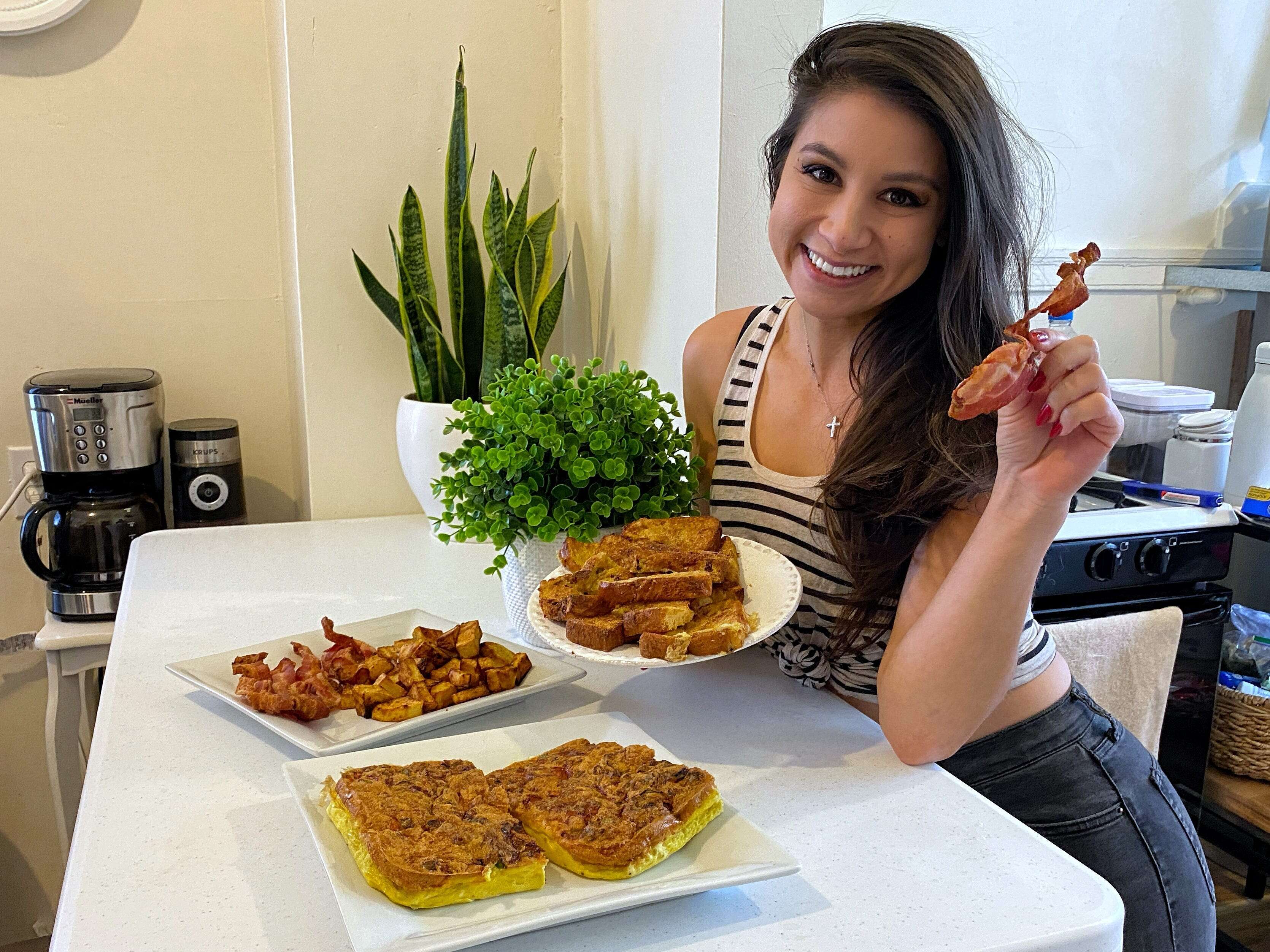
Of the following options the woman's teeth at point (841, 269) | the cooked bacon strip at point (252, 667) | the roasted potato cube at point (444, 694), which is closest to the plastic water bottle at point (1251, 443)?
the woman's teeth at point (841, 269)

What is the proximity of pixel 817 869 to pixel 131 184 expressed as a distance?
187 cm

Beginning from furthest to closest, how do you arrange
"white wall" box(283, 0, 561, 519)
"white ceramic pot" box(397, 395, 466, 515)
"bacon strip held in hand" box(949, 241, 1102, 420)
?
1. "white wall" box(283, 0, 561, 519)
2. "white ceramic pot" box(397, 395, 466, 515)
3. "bacon strip held in hand" box(949, 241, 1102, 420)

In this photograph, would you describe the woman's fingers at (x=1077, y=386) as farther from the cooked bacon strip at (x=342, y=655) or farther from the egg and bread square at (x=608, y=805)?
the cooked bacon strip at (x=342, y=655)

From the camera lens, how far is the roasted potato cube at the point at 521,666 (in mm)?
1021

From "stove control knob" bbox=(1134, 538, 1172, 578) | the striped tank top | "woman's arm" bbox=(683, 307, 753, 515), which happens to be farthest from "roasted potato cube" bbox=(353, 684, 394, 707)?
"stove control knob" bbox=(1134, 538, 1172, 578)

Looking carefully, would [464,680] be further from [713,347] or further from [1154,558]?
[1154,558]

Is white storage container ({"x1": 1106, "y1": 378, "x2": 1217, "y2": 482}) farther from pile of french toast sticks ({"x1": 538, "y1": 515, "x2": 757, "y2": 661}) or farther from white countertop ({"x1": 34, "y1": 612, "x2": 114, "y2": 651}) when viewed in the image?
white countertop ({"x1": 34, "y1": 612, "x2": 114, "y2": 651})

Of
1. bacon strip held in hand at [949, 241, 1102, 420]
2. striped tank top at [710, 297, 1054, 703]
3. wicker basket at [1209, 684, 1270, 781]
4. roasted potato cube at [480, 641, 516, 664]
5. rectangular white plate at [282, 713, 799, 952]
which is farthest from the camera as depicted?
wicker basket at [1209, 684, 1270, 781]

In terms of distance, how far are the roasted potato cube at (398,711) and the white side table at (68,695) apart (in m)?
1.08

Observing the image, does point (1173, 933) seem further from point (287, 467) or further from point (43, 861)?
point (43, 861)

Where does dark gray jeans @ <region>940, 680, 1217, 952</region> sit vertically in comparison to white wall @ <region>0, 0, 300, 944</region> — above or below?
below

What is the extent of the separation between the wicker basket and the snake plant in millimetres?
1463

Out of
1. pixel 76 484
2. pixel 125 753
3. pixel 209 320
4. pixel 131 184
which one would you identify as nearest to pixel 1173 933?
pixel 125 753

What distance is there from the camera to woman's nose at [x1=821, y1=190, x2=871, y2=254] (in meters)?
1.06
